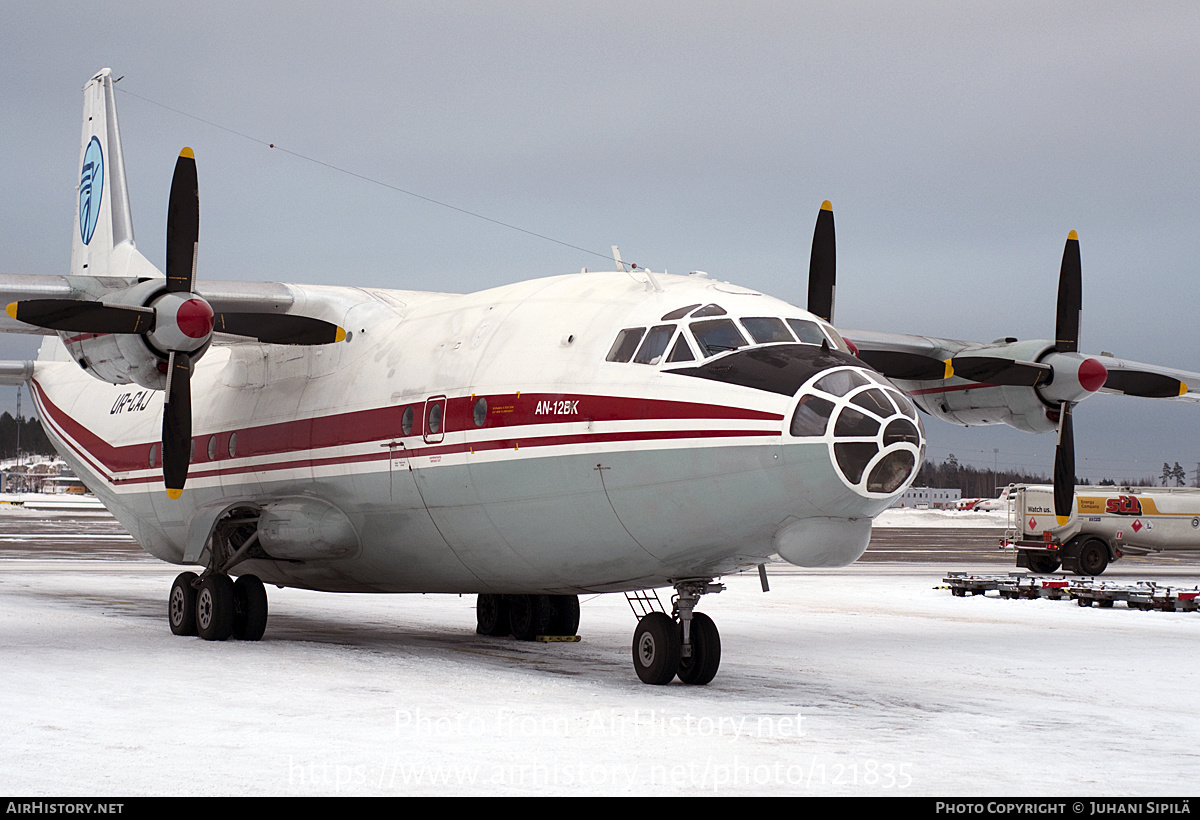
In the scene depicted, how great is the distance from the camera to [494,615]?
15.9 meters

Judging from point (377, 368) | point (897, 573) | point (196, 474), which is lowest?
point (897, 573)

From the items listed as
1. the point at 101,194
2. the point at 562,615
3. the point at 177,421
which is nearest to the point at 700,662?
the point at 562,615

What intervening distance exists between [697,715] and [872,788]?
2.75m

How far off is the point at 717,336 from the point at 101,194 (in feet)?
48.3

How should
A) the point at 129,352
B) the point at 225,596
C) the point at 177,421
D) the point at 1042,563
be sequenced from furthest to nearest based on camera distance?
the point at 1042,563 < the point at 225,596 < the point at 177,421 < the point at 129,352

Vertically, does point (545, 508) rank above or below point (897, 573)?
above

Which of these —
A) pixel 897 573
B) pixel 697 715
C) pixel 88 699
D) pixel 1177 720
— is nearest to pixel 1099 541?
pixel 897 573

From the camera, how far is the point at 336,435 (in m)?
14.5

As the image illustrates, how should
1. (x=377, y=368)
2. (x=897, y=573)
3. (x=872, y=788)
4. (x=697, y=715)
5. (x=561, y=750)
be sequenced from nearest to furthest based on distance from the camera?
(x=872, y=788)
(x=561, y=750)
(x=697, y=715)
(x=377, y=368)
(x=897, y=573)

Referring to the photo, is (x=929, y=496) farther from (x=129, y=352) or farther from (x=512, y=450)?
(x=512, y=450)

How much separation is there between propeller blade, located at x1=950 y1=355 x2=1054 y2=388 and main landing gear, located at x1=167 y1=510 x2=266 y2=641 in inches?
389
